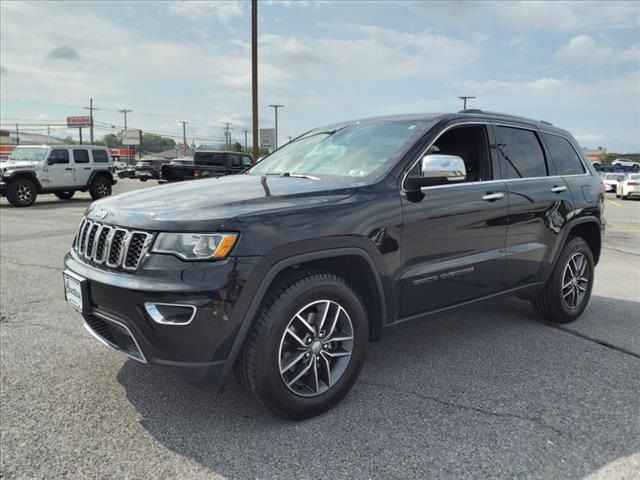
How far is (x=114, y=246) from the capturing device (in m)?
2.66

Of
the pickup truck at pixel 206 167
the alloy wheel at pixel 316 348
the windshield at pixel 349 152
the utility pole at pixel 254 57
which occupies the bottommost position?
the alloy wheel at pixel 316 348

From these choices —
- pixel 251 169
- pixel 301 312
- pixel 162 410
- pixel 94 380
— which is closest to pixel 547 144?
pixel 251 169

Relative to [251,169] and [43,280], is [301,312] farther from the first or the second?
[43,280]

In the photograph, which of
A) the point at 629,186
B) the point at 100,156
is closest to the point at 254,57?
the point at 100,156

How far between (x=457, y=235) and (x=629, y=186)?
22143mm

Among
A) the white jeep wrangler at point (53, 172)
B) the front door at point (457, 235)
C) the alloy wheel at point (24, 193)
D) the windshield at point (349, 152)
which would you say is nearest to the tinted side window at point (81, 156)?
the white jeep wrangler at point (53, 172)

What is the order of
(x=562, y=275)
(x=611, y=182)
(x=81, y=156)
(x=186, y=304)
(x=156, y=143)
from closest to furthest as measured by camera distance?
(x=186, y=304) < (x=562, y=275) < (x=81, y=156) < (x=611, y=182) < (x=156, y=143)

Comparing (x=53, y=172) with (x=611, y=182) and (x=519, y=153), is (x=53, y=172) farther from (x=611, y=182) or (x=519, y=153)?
(x=611, y=182)

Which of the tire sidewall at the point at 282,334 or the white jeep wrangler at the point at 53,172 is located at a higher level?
the white jeep wrangler at the point at 53,172

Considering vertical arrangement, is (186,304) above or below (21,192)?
below

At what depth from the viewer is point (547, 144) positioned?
4.45 m

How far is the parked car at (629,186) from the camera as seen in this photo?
21422mm

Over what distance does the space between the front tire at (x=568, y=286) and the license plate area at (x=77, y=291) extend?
11.9 ft

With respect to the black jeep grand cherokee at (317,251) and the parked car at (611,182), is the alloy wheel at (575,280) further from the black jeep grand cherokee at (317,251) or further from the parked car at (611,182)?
the parked car at (611,182)
